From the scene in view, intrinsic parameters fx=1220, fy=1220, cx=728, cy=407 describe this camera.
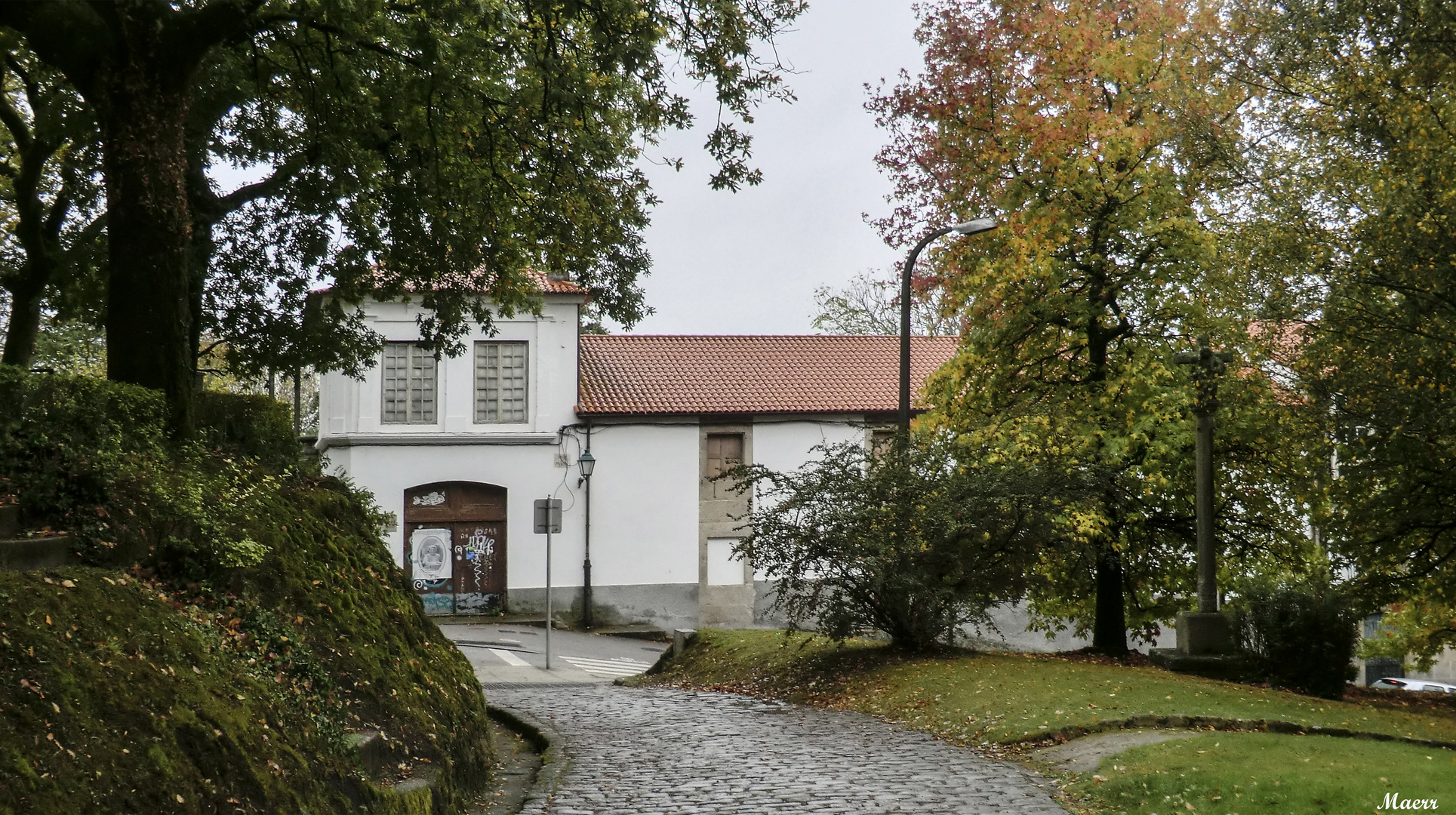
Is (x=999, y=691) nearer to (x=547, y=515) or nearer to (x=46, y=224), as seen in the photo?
(x=547, y=515)

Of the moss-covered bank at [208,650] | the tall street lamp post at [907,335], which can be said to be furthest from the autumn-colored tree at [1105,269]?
the moss-covered bank at [208,650]

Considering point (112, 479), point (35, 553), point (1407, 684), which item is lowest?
point (1407, 684)

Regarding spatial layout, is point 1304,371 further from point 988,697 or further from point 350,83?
point 350,83

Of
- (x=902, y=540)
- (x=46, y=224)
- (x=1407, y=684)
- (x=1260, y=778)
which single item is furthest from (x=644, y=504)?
(x=1260, y=778)

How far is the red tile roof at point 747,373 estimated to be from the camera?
3322 centimetres

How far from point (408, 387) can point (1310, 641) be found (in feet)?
75.1

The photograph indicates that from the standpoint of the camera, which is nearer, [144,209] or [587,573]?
[144,209]

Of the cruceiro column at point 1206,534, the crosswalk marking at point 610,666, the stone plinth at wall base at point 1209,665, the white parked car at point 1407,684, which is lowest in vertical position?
the white parked car at point 1407,684

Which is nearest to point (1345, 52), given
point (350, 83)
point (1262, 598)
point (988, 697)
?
point (1262, 598)

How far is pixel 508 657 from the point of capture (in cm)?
2414

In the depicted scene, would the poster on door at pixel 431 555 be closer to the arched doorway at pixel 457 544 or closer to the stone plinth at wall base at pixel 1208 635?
the arched doorway at pixel 457 544

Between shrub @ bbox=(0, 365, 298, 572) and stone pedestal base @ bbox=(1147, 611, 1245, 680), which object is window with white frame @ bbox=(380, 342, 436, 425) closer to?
→ stone pedestal base @ bbox=(1147, 611, 1245, 680)

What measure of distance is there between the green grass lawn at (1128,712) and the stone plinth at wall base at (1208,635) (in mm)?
700

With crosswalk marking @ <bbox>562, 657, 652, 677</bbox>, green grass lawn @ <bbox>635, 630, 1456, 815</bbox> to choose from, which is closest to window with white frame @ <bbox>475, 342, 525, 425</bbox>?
crosswalk marking @ <bbox>562, 657, 652, 677</bbox>
